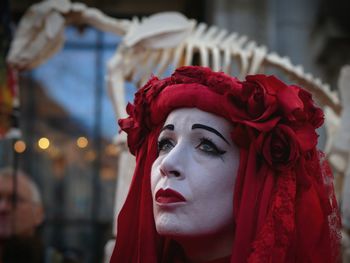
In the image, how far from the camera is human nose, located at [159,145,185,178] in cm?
258

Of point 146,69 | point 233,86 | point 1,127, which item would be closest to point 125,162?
point 146,69

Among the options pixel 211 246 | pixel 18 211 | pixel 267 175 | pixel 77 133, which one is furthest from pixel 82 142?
pixel 267 175

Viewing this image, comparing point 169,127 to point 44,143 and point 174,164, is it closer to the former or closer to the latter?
point 174,164

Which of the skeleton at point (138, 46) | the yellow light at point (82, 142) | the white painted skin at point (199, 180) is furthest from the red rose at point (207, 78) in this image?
the yellow light at point (82, 142)

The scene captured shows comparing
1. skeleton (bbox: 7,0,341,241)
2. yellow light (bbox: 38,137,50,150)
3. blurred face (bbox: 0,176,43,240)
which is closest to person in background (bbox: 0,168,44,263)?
blurred face (bbox: 0,176,43,240)

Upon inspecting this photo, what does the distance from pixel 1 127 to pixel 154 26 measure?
4.10ft

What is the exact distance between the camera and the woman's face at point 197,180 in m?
2.59

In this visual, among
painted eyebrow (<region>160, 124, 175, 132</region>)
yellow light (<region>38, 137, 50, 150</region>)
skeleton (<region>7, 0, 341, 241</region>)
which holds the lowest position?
painted eyebrow (<region>160, 124, 175, 132</region>)

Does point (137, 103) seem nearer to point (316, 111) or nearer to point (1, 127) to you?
point (316, 111)

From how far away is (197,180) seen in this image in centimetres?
259

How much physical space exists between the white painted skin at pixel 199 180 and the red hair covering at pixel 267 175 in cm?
4

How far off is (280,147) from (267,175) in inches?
4.3

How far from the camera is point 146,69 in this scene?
15.7 ft

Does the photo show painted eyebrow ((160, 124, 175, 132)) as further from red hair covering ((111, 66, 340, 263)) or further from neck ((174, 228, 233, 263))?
neck ((174, 228, 233, 263))
